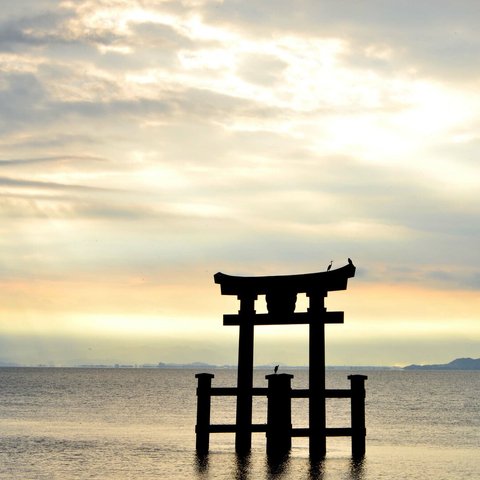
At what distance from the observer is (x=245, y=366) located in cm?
2466

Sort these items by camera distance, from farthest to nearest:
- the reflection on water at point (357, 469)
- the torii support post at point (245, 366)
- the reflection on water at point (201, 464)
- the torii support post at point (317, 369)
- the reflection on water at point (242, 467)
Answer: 1. the torii support post at point (245, 366)
2. the torii support post at point (317, 369)
3. the reflection on water at point (201, 464)
4. the reflection on water at point (357, 469)
5. the reflection on water at point (242, 467)

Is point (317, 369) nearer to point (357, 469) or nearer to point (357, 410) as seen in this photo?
point (357, 410)

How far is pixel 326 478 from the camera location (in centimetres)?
2181

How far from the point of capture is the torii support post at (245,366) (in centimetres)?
2458

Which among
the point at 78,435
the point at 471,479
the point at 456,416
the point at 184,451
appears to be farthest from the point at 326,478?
the point at 456,416

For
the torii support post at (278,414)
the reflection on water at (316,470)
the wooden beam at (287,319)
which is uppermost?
the wooden beam at (287,319)

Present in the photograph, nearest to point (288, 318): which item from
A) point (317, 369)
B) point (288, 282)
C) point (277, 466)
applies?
point (288, 282)

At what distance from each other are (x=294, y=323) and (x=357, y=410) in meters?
2.81

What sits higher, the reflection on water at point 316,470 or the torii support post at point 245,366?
the torii support post at point 245,366

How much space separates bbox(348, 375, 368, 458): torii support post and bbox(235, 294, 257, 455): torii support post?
2.74m

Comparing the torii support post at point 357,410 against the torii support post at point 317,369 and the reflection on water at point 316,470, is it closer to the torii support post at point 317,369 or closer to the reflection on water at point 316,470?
the torii support post at point 317,369

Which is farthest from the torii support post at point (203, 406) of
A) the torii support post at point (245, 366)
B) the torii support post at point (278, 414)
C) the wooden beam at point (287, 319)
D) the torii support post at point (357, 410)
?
the torii support post at point (357, 410)

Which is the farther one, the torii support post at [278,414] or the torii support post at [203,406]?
the torii support post at [203,406]

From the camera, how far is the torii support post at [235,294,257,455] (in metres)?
24.6
